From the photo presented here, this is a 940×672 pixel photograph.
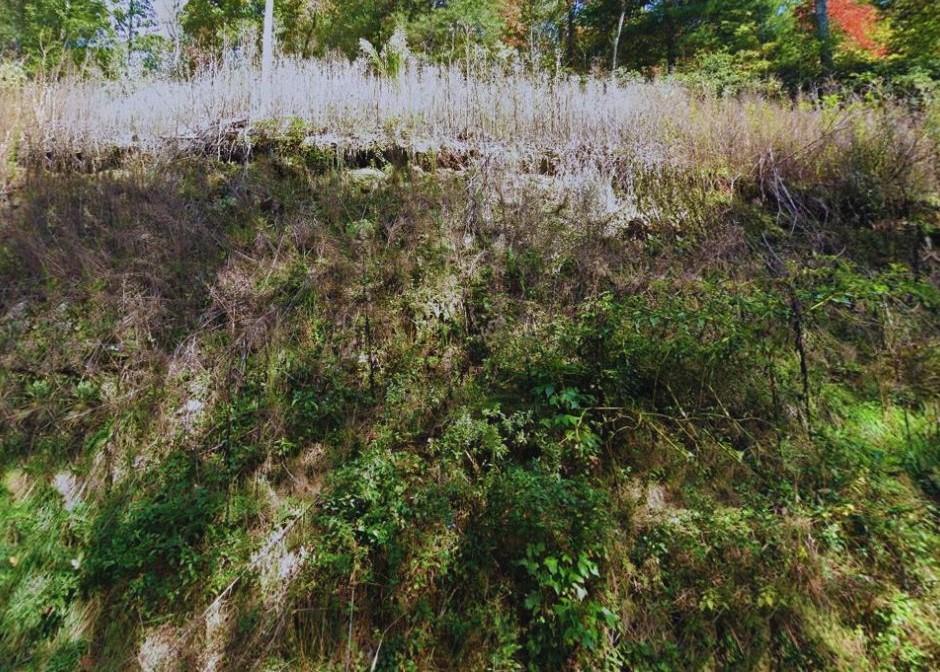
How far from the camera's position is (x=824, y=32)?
332 inches

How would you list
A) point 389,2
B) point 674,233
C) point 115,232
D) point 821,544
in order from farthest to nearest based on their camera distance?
point 389,2 → point 674,233 → point 115,232 → point 821,544

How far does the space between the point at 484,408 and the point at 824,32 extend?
37.8 ft

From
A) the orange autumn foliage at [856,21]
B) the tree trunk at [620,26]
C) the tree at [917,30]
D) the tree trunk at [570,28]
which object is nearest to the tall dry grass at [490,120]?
the tree at [917,30]

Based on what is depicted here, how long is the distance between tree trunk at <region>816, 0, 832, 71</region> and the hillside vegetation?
535 centimetres

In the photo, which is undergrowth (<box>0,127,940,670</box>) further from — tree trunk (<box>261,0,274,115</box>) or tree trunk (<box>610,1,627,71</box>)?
tree trunk (<box>610,1,627,71</box>)

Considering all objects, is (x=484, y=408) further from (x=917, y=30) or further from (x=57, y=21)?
(x=57, y=21)

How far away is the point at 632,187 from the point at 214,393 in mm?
3955

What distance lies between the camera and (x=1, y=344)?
8.84 feet

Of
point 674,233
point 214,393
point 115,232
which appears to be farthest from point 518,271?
point 115,232

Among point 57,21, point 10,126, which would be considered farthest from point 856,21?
point 57,21

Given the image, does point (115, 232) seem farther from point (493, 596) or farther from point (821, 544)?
point (821, 544)

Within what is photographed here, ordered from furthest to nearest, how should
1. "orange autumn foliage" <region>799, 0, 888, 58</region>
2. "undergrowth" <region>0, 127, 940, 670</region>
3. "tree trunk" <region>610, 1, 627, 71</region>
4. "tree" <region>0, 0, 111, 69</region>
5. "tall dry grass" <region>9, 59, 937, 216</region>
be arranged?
"tree" <region>0, 0, 111, 69</region>
"tree trunk" <region>610, 1, 627, 71</region>
"orange autumn foliage" <region>799, 0, 888, 58</region>
"tall dry grass" <region>9, 59, 937, 216</region>
"undergrowth" <region>0, 127, 940, 670</region>

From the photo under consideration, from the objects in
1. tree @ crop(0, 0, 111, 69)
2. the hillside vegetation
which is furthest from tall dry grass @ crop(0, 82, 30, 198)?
tree @ crop(0, 0, 111, 69)

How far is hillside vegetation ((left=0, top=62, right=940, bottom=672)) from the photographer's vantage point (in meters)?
1.74
